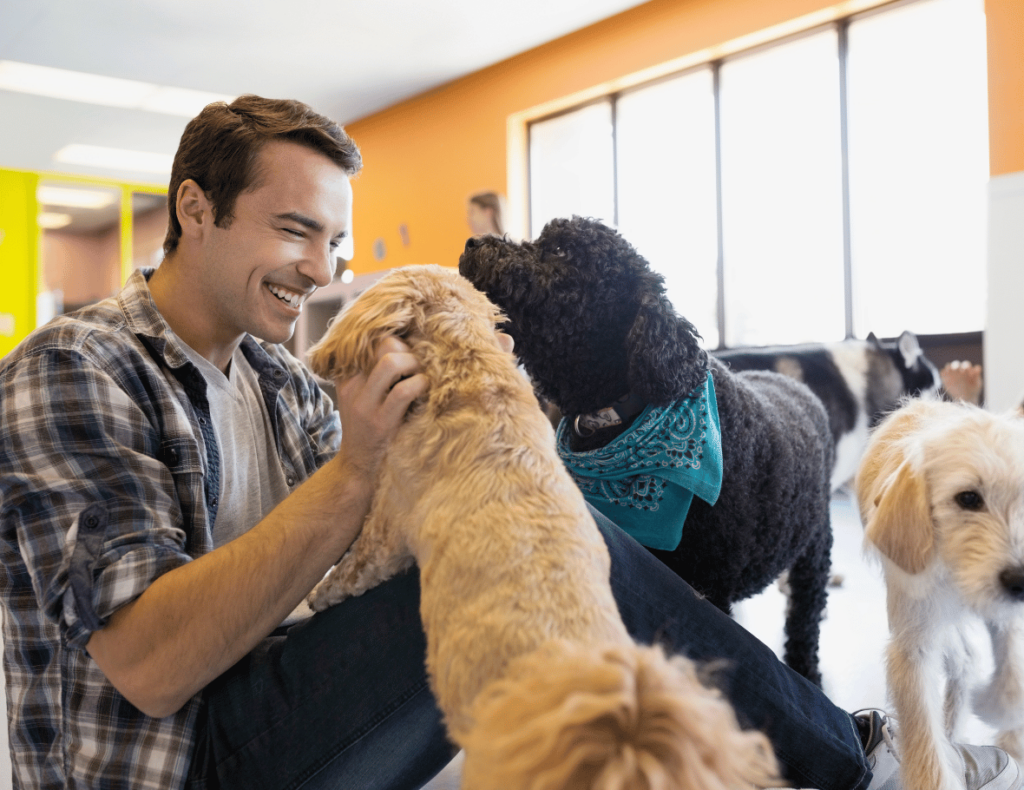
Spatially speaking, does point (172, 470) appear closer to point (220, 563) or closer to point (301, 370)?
Result: point (220, 563)

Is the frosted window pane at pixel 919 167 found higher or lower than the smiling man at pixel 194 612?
higher

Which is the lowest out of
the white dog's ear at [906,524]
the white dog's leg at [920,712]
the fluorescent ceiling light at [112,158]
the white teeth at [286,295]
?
the white dog's leg at [920,712]

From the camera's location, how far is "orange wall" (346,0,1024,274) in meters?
3.79

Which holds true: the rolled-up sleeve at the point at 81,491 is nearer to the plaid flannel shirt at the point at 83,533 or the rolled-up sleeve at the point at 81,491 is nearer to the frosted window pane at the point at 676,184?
the plaid flannel shirt at the point at 83,533

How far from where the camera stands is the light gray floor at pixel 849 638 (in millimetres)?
1583

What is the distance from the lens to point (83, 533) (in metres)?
0.90

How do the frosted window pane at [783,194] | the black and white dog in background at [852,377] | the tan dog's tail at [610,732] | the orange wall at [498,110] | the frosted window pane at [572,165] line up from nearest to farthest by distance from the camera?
the tan dog's tail at [610,732] → the black and white dog in background at [852,377] → the orange wall at [498,110] → the frosted window pane at [783,194] → the frosted window pane at [572,165]

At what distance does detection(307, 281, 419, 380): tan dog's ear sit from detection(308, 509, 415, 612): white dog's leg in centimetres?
19

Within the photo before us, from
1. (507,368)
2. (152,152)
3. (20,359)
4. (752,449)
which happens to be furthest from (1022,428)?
(152,152)

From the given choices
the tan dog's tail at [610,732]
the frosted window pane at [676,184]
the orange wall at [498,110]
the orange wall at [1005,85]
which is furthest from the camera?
the frosted window pane at [676,184]

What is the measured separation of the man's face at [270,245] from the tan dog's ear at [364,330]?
37 cm

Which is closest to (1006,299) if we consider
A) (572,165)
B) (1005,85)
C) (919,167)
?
(1005,85)

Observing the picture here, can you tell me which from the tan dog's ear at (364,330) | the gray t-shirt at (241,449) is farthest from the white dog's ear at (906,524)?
the gray t-shirt at (241,449)

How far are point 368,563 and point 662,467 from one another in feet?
2.04
